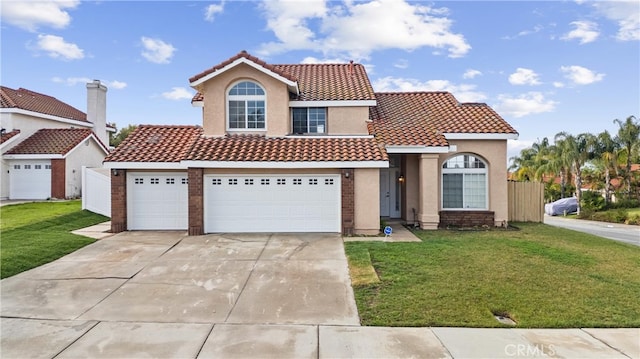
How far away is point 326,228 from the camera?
12.9m

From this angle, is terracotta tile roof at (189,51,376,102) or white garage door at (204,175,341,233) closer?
white garage door at (204,175,341,233)

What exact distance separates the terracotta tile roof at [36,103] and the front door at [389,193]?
22.9m

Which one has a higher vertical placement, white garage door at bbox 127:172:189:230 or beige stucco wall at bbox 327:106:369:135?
beige stucco wall at bbox 327:106:369:135

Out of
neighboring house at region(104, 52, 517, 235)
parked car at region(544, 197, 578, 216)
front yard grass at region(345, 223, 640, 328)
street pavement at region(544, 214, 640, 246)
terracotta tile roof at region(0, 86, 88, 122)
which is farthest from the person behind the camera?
parked car at region(544, 197, 578, 216)

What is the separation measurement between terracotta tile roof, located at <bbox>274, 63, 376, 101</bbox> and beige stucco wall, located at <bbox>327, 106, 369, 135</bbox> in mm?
A: 466

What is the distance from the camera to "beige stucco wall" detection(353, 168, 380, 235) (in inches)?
495

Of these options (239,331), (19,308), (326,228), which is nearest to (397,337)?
(239,331)

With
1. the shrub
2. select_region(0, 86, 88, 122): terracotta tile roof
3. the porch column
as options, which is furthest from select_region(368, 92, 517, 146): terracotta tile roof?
the shrub

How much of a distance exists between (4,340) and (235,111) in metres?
10.6

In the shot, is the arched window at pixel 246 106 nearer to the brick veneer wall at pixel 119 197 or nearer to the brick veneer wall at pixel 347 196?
the brick veneer wall at pixel 347 196

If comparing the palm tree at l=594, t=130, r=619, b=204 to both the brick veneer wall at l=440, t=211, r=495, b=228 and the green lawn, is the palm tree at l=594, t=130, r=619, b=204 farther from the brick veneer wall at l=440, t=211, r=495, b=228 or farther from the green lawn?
the green lawn

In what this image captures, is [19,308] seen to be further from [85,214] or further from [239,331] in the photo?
[85,214]

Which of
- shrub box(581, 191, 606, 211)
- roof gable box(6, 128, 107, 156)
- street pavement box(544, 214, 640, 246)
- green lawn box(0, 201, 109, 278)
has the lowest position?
street pavement box(544, 214, 640, 246)

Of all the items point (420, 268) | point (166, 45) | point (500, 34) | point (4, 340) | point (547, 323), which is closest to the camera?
point (4, 340)
